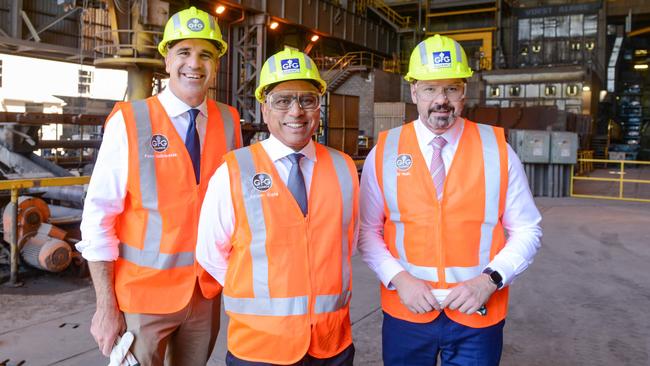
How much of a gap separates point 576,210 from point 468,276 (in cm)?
1180

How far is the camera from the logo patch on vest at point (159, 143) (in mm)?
2535

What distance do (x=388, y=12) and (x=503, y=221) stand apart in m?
38.6

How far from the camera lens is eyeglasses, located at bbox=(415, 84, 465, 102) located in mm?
2412

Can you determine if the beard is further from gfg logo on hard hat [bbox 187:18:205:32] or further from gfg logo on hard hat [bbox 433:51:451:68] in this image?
gfg logo on hard hat [bbox 187:18:205:32]

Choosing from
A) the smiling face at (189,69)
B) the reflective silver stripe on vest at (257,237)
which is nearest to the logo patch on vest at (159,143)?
the smiling face at (189,69)

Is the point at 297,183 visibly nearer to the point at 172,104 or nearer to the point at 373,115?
the point at 172,104

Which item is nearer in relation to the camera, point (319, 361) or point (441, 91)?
point (319, 361)

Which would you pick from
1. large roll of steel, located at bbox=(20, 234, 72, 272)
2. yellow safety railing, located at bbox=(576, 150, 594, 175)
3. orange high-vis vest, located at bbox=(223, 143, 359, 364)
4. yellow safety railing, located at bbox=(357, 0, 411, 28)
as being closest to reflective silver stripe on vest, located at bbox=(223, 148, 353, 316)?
orange high-vis vest, located at bbox=(223, 143, 359, 364)

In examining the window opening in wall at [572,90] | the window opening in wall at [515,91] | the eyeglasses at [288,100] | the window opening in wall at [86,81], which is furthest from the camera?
the window opening in wall at [515,91]

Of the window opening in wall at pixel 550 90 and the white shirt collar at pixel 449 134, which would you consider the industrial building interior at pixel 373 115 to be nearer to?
the window opening in wall at pixel 550 90

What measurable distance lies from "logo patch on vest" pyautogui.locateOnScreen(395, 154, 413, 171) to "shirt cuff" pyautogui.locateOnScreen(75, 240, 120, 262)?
4.40 feet

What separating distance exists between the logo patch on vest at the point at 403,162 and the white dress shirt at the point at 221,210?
0.42m

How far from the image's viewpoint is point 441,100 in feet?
7.89

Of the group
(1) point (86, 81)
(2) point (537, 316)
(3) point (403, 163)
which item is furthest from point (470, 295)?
(1) point (86, 81)
